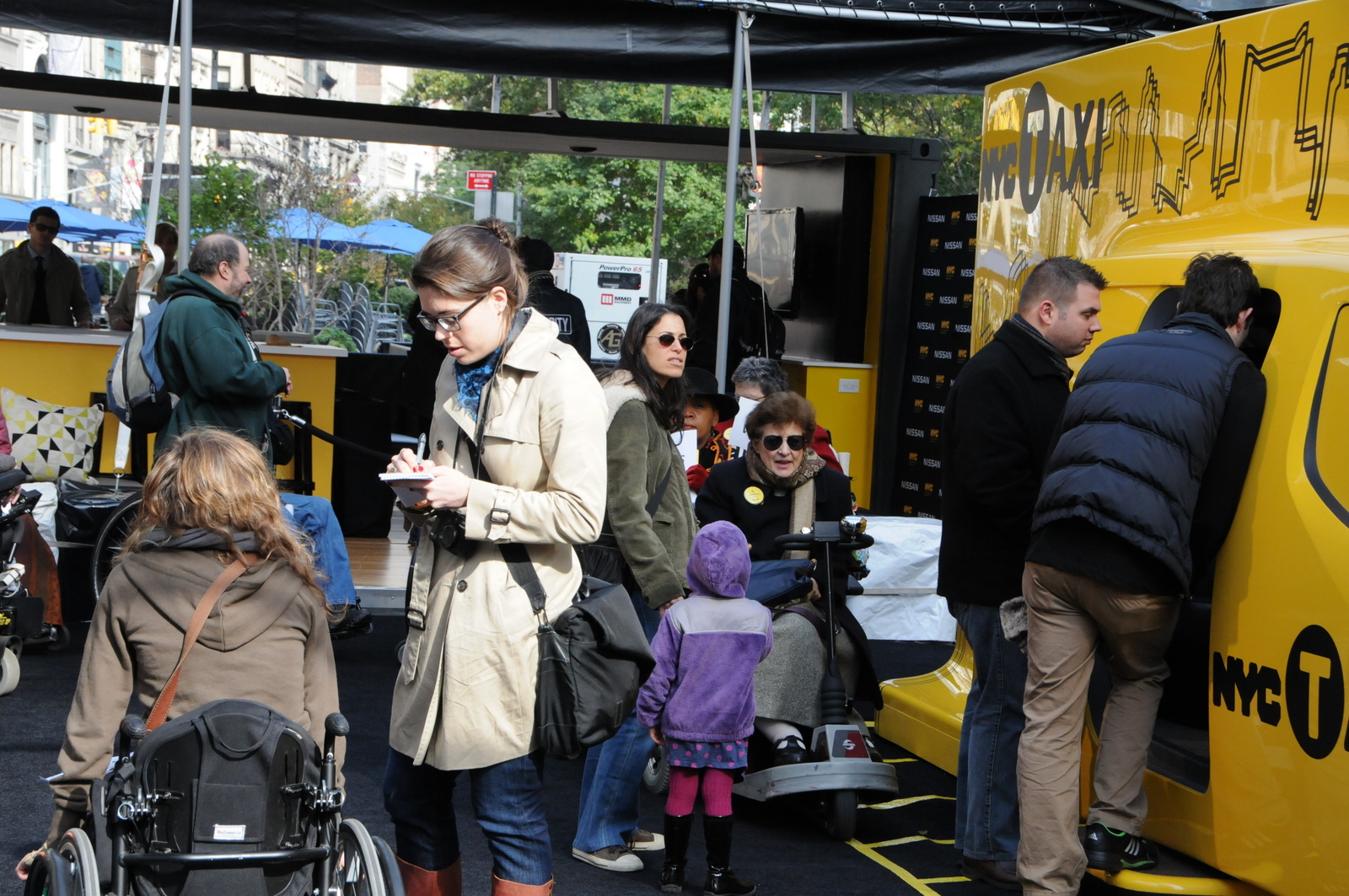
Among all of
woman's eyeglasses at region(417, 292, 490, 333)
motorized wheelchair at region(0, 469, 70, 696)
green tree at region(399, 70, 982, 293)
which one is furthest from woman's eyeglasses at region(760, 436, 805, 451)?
green tree at region(399, 70, 982, 293)

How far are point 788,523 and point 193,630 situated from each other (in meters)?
3.11

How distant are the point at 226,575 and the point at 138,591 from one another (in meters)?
0.19

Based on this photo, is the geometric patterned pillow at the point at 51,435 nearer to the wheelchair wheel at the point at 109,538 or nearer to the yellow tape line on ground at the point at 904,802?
the wheelchair wheel at the point at 109,538

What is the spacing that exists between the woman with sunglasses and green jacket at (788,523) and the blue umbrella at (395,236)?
1976 centimetres

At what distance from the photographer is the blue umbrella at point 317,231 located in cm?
2491

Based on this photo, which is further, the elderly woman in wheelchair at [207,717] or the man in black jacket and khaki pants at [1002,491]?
the man in black jacket and khaki pants at [1002,491]

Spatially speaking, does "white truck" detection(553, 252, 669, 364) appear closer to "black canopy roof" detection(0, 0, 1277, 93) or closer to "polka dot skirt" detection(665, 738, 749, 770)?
"black canopy roof" detection(0, 0, 1277, 93)

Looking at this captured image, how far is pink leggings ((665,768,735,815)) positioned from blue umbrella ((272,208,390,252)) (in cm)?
2101

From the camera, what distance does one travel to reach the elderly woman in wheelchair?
286cm

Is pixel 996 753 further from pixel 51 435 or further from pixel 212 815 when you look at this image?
pixel 51 435

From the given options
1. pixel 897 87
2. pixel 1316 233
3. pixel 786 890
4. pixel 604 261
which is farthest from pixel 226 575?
pixel 604 261

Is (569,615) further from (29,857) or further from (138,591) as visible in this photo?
(29,857)

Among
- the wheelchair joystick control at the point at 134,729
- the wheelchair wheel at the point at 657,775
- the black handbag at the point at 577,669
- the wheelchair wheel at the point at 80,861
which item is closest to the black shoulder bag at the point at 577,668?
the black handbag at the point at 577,669

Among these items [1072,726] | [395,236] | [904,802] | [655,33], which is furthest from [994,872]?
[395,236]
